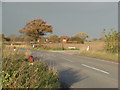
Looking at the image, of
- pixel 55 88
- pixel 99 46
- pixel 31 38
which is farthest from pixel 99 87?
pixel 31 38

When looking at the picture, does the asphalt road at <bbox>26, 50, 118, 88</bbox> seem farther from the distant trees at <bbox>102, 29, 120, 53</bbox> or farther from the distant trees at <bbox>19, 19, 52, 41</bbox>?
the distant trees at <bbox>19, 19, 52, 41</bbox>

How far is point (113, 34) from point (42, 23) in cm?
3799

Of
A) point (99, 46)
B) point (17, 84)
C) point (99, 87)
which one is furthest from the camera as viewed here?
point (99, 46)

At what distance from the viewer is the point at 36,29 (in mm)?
50844

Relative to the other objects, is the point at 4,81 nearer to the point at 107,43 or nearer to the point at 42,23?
the point at 107,43

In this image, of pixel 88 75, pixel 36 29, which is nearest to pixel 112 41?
pixel 88 75

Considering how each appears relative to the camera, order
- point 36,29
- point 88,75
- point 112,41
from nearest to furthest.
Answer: point 88,75 < point 112,41 < point 36,29

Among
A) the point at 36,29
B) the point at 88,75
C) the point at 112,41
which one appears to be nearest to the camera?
the point at 88,75

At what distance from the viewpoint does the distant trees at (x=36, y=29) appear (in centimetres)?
5018

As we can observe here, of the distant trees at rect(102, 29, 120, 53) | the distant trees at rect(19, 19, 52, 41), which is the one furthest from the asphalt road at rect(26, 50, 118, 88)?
the distant trees at rect(19, 19, 52, 41)

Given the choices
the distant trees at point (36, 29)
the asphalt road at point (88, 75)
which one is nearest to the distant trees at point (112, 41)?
the asphalt road at point (88, 75)

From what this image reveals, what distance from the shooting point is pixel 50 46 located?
3791cm

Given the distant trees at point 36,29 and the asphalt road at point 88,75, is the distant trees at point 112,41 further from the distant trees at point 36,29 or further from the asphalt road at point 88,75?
the distant trees at point 36,29

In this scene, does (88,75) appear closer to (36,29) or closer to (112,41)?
(112,41)
